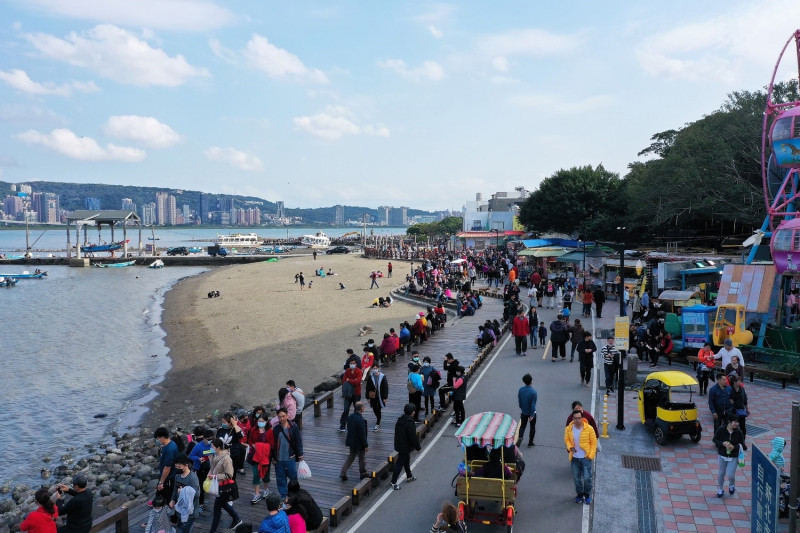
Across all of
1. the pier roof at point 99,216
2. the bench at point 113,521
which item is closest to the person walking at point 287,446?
the bench at point 113,521

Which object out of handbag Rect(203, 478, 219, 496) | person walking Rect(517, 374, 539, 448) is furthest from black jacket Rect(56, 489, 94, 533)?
person walking Rect(517, 374, 539, 448)

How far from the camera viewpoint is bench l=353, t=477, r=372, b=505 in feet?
31.0

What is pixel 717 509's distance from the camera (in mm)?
9070

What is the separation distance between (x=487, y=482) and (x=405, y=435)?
5.81 feet

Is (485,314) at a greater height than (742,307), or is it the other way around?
(742,307)

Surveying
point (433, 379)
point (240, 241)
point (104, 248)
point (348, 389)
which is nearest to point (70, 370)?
point (348, 389)

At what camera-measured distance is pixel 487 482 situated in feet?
27.8

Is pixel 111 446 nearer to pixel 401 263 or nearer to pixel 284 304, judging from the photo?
pixel 284 304

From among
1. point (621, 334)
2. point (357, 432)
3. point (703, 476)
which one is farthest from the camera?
point (621, 334)

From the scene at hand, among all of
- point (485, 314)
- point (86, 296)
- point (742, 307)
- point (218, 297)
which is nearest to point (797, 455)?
point (742, 307)

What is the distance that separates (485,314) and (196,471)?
20.6 metres

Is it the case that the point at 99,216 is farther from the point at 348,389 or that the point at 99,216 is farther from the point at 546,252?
the point at 348,389

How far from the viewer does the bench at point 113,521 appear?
8234 millimetres

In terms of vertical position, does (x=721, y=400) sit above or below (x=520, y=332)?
above
